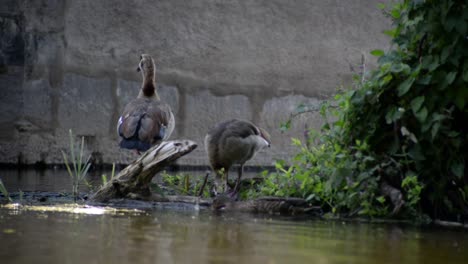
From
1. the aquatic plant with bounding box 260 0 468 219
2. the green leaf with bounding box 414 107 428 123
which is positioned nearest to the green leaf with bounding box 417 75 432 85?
the aquatic plant with bounding box 260 0 468 219

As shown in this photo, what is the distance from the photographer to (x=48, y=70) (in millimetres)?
8594

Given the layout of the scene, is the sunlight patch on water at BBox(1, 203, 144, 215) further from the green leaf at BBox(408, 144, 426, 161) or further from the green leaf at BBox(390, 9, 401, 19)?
the green leaf at BBox(390, 9, 401, 19)

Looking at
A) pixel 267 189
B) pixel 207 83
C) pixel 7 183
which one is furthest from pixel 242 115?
pixel 267 189

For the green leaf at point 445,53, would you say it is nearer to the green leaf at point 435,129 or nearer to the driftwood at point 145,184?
the green leaf at point 435,129

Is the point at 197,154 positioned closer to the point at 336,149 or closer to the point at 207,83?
the point at 207,83

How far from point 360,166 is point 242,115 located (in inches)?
215

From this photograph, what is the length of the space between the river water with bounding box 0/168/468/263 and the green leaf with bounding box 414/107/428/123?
53 cm

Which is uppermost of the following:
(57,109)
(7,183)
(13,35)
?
(13,35)

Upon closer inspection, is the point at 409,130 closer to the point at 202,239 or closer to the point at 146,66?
the point at 202,239

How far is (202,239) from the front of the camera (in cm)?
280

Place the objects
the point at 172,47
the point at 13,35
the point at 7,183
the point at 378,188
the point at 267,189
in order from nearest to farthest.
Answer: the point at 378,188
the point at 267,189
the point at 7,183
the point at 13,35
the point at 172,47

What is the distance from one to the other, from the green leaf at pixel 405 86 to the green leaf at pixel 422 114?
0.12 metres

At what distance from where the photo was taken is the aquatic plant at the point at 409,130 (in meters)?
3.96

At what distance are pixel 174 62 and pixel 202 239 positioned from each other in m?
6.49
